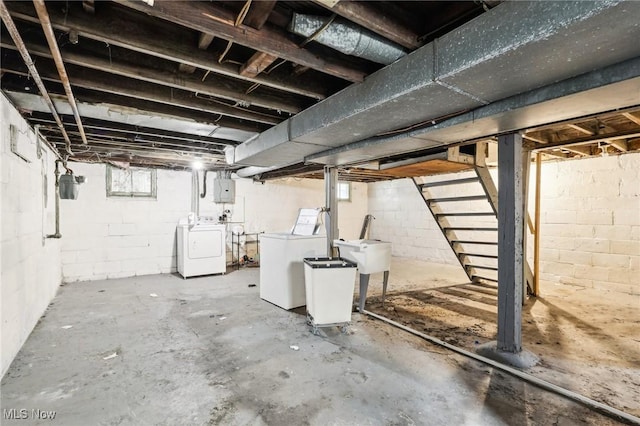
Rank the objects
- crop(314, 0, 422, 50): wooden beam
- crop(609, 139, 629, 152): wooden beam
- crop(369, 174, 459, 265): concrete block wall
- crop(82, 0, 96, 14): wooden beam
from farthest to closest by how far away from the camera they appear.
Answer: crop(369, 174, 459, 265): concrete block wall → crop(609, 139, 629, 152): wooden beam → crop(82, 0, 96, 14): wooden beam → crop(314, 0, 422, 50): wooden beam

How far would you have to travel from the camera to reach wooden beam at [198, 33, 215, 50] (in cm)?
164

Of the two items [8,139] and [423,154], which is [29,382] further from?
[423,154]

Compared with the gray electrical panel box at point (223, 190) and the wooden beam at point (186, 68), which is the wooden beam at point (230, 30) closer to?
the wooden beam at point (186, 68)

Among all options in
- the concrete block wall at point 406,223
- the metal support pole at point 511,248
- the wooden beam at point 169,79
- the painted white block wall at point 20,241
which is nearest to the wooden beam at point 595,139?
the metal support pole at point 511,248

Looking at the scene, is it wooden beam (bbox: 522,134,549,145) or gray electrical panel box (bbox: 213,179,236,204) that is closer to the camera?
wooden beam (bbox: 522,134,549,145)

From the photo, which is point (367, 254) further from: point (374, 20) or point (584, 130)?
point (584, 130)

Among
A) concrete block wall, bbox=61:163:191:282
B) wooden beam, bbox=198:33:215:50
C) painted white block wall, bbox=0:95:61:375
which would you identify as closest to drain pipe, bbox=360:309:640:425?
wooden beam, bbox=198:33:215:50

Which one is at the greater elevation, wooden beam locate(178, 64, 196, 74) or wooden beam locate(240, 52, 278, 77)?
wooden beam locate(178, 64, 196, 74)

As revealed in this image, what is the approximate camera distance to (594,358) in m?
2.43

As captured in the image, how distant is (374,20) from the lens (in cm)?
138

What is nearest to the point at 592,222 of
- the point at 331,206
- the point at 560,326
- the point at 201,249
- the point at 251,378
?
the point at 560,326

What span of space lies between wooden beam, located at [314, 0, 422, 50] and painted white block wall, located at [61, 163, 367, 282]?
17.3 ft

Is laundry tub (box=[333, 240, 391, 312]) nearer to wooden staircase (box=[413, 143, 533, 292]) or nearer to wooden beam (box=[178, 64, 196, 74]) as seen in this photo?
wooden staircase (box=[413, 143, 533, 292])

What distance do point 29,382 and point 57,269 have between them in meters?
2.99
